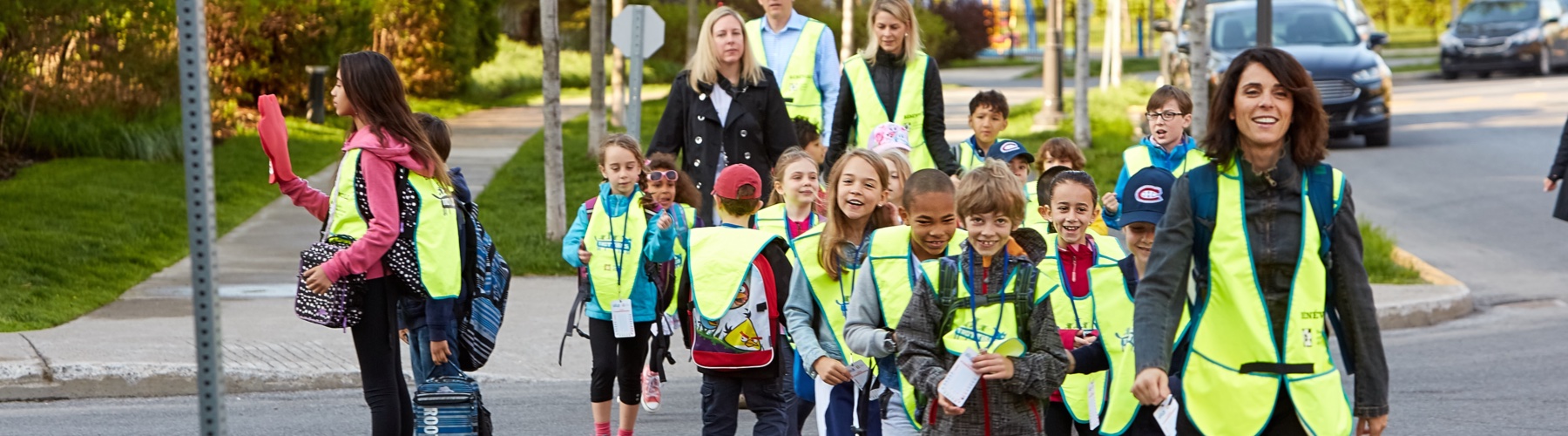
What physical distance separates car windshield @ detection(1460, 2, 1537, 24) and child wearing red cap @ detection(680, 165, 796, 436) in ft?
98.9

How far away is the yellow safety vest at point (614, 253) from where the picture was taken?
6.06m

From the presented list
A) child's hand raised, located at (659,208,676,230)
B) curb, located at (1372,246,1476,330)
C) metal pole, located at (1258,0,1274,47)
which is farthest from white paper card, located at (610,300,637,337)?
metal pole, located at (1258,0,1274,47)

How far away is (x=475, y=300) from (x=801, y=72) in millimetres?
3505

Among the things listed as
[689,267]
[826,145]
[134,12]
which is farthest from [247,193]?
[689,267]

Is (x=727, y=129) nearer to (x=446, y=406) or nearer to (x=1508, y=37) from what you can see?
(x=446, y=406)

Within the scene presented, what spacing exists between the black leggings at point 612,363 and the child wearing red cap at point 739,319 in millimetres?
723

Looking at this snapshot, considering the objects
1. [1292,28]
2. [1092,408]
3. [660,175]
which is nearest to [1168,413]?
[1092,408]

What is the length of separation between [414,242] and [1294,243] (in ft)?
8.97

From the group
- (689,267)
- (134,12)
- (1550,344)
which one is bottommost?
(1550,344)

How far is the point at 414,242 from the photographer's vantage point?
501 centimetres

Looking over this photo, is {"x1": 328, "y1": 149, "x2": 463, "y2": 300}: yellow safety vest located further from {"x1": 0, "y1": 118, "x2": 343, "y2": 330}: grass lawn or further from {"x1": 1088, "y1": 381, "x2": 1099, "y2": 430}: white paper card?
{"x1": 0, "y1": 118, "x2": 343, "y2": 330}: grass lawn

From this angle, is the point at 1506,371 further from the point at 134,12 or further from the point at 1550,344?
the point at 134,12

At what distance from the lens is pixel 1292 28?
66.9 feet

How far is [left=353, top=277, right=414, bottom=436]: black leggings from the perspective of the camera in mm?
5051
